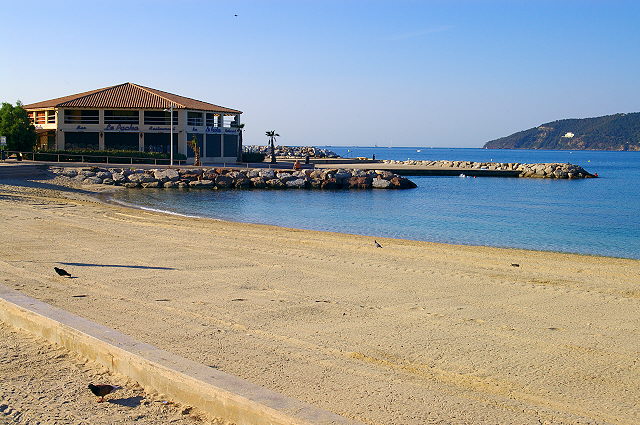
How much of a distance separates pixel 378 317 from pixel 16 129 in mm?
50558

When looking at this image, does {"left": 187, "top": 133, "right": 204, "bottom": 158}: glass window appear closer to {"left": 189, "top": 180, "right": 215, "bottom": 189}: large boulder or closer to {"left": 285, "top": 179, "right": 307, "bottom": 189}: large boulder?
{"left": 285, "top": 179, "right": 307, "bottom": 189}: large boulder

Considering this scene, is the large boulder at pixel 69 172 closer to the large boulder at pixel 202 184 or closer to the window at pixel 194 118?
the large boulder at pixel 202 184

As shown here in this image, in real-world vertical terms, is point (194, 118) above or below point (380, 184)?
above

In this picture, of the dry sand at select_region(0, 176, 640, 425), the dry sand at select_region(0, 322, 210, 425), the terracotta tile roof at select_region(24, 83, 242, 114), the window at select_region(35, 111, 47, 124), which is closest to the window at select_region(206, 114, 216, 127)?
the terracotta tile roof at select_region(24, 83, 242, 114)

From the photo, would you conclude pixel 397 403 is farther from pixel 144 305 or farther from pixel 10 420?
pixel 144 305

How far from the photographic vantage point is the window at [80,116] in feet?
191

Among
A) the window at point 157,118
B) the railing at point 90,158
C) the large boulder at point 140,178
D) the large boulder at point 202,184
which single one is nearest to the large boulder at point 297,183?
the large boulder at point 202,184

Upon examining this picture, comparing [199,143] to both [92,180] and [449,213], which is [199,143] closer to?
[92,180]

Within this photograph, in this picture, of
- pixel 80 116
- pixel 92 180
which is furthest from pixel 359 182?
pixel 80 116

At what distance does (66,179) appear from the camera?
4109cm

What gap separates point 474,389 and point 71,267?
8.19m

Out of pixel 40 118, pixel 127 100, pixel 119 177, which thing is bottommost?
pixel 119 177

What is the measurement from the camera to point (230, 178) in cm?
4572

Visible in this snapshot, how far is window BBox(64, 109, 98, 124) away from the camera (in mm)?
58250
